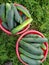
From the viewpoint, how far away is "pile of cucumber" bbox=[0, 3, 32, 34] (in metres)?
2.14

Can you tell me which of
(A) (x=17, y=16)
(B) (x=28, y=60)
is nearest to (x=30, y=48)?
(B) (x=28, y=60)

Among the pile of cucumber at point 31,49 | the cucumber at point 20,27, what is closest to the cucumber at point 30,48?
the pile of cucumber at point 31,49

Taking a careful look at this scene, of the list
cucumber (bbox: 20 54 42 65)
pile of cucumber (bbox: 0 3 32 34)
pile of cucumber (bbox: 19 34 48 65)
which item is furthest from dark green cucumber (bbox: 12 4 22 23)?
cucumber (bbox: 20 54 42 65)

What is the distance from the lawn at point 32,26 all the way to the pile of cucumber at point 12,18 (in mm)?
208

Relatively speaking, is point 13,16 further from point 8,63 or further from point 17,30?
point 8,63

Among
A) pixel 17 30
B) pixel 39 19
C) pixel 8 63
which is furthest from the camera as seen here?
pixel 39 19

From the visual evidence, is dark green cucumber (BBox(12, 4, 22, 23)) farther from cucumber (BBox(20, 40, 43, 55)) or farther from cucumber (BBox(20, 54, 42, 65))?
cucumber (BBox(20, 54, 42, 65))

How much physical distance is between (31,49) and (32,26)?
394 mm

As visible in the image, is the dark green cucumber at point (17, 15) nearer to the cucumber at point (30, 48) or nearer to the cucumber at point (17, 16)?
the cucumber at point (17, 16)

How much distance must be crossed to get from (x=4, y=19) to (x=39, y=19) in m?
0.52

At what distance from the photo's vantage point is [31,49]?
218 cm

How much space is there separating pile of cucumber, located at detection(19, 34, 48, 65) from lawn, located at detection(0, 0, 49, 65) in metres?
0.18

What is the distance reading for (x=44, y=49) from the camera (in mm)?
2318

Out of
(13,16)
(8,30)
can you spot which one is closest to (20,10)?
(13,16)
